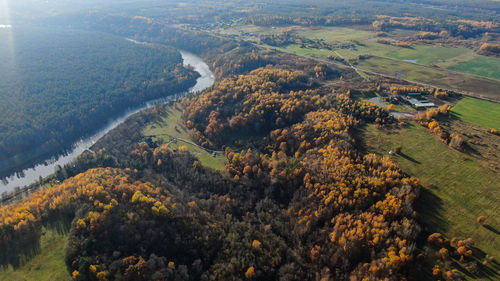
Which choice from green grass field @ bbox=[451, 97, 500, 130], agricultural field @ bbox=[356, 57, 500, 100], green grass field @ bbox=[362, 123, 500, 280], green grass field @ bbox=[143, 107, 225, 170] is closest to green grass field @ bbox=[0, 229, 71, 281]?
green grass field @ bbox=[143, 107, 225, 170]

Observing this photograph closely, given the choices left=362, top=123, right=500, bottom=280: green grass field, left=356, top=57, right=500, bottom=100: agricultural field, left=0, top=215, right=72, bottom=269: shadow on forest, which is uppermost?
left=356, top=57, right=500, bottom=100: agricultural field

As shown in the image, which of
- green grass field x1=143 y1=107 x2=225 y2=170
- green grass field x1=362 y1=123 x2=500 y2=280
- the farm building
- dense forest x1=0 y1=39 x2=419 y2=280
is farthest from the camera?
the farm building

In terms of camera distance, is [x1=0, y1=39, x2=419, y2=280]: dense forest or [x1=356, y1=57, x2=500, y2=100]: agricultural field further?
[x1=356, y1=57, x2=500, y2=100]: agricultural field

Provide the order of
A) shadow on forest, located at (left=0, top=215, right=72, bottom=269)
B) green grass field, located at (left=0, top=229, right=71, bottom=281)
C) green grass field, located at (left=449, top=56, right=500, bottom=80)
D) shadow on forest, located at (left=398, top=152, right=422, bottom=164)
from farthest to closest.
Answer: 1. green grass field, located at (left=449, top=56, right=500, bottom=80)
2. shadow on forest, located at (left=398, top=152, right=422, bottom=164)
3. shadow on forest, located at (left=0, top=215, right=72, bottom=269)
4. green grass field, located at (left=0, top=229, right=71, bottom=281)

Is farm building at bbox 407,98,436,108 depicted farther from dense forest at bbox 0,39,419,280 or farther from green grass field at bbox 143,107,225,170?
green grass field at bbox 143,107,225,170

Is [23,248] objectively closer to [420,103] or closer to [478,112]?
[420,103]
